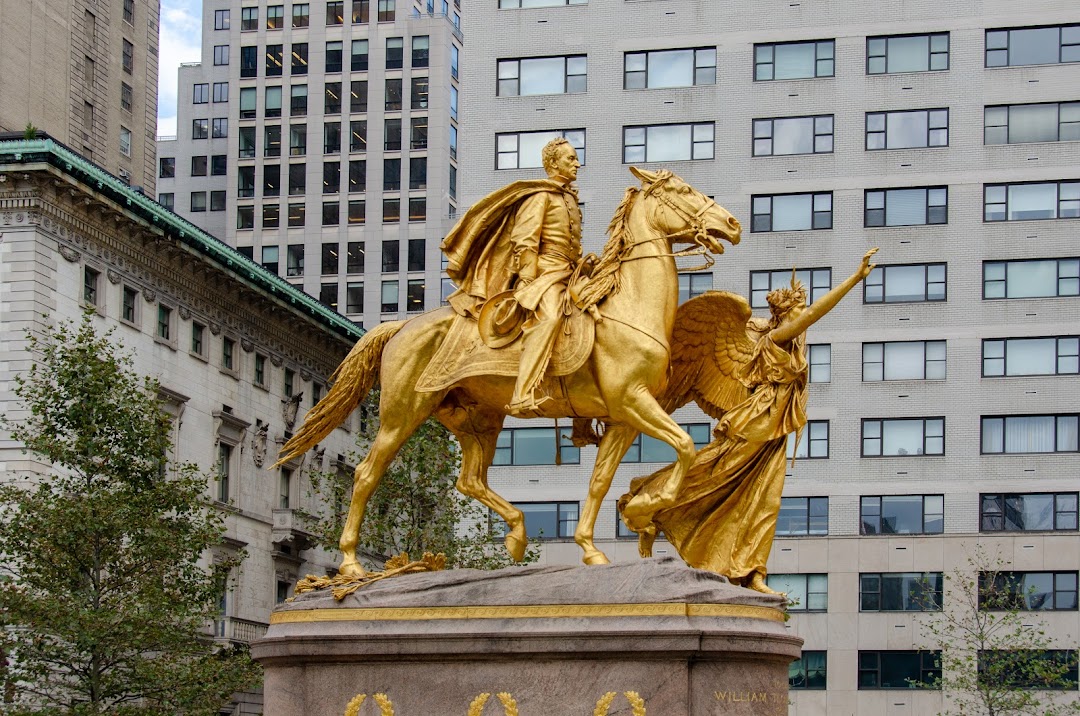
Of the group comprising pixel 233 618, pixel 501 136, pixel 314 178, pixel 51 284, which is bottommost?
pixel 233 618

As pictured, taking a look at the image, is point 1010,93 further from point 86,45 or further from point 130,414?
point 86,45

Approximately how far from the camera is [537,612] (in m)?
21.7

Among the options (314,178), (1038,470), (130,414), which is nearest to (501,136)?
(1038,470)

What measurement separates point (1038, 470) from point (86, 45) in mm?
49642

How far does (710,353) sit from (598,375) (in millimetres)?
2332

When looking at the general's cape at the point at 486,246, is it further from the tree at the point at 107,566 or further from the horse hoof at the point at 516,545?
→ the tree at the point at 107,566

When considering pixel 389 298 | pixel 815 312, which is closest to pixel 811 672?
pixel 815 312

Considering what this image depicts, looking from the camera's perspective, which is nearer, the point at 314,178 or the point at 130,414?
the point at 130,414

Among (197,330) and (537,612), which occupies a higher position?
(197,330)

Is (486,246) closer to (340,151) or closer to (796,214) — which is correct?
(796,214)

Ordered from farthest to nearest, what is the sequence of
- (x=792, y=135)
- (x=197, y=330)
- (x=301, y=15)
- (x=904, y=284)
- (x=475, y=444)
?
(x=301, y=15)
(x=197, y=330)
(x=792, y=135)
(x=904, y=284)
(x=475, y=444)

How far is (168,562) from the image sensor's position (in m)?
44.4

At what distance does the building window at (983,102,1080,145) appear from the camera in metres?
66.6

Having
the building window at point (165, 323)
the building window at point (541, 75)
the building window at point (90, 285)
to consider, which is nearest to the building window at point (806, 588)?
the building window at point (541, 75)
